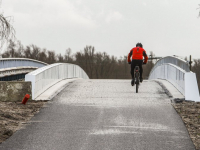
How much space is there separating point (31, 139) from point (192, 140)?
3125 millimetres

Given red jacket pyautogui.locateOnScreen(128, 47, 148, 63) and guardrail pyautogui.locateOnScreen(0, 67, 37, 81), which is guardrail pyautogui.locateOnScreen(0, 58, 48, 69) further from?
red jacket pyautogui.locateOnScreen(128, 47, 148, 63)

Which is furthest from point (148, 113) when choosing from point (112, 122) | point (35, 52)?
point (35, 52)

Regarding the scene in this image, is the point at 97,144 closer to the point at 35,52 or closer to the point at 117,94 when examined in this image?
the point at 117,94

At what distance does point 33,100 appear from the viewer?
530 inches

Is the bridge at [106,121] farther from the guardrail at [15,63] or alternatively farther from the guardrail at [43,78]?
the guardrail at [15,63]

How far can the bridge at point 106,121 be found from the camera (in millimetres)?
7656

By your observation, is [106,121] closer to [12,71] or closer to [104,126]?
[104,126]

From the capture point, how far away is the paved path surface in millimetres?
7562

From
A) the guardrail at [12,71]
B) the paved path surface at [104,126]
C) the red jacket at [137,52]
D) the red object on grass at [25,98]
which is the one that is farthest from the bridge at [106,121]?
the guardrail at [12,71]

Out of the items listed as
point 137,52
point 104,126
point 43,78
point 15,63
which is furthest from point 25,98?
point 15,63

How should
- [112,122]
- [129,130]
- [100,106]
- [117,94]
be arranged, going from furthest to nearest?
[117,94] < [100,106] < [112,122] < [129,130]

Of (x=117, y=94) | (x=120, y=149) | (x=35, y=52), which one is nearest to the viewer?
(x=120, y=149)

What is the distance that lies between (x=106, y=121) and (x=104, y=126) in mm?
652

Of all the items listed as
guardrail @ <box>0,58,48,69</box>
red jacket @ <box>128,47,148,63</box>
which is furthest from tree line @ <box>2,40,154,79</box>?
red jacket @ <box>128,47,148,63</box>
